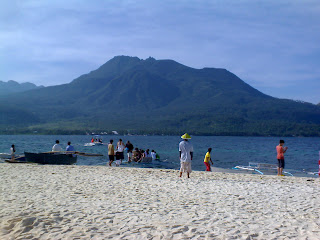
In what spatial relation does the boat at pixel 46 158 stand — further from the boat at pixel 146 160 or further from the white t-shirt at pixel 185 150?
the white t-shirt at pixel 185 150

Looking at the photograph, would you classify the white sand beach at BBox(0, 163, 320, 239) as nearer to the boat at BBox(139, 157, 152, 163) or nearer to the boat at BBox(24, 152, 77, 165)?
the boat at BBox(24, 152, 77, 165)

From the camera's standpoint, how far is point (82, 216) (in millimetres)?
7113

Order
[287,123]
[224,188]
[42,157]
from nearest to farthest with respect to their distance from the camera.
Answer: [224,188]
[42,157]
[287,123]

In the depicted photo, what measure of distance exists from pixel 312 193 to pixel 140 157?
17.1 m

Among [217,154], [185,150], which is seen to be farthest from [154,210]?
[217,154]

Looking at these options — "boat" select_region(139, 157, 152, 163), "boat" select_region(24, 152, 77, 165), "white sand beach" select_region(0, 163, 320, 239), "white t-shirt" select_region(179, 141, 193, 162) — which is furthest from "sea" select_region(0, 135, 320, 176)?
"white sand beach" select_region(0, 163, 320, 239)

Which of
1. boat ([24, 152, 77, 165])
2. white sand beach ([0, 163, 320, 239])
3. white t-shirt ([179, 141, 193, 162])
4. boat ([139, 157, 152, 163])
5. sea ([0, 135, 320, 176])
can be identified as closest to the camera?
white sand beach ([0, 163, 320, 239])

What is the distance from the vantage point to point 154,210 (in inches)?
307

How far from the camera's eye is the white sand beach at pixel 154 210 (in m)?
6.21

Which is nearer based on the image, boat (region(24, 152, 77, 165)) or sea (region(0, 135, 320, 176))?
boat (region(24, 152, 77, 165))

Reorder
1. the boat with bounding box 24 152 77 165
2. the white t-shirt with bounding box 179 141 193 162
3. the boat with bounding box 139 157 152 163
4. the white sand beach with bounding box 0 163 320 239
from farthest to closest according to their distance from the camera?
the boat with bounding box 139 157 152 163 → the boat with bounding box 24 152 77 165 → the white t-shirt with bounding box 179 141 193 162 → the white sand beach with bounding box 0 163 320 239

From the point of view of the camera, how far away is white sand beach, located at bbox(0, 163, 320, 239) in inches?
244

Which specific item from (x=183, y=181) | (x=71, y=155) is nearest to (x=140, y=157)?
(x=71, y=155)

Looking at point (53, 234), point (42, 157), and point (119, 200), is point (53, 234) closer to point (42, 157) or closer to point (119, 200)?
point (119, 200)
